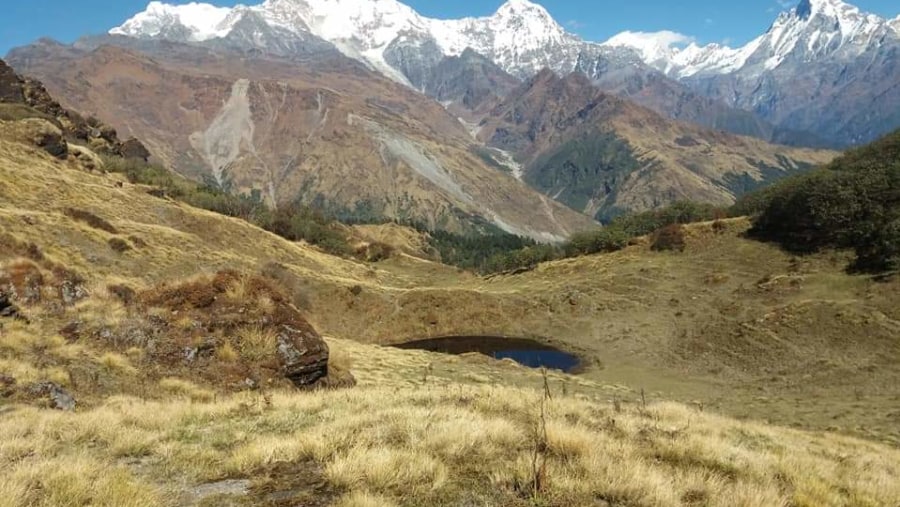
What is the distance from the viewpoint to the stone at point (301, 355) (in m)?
18.2

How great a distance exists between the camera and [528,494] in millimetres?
7605

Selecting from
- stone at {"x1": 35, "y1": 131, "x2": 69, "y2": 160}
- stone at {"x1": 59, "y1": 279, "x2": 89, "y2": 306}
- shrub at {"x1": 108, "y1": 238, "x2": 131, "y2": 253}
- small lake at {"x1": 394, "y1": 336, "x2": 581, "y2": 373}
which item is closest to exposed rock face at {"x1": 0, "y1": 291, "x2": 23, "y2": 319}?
stone at {"x1": 59, "y1": 279, "x2": 89, "y2": 306}

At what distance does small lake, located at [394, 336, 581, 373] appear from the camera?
60656 millimetres

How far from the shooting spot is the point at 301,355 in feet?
61.3

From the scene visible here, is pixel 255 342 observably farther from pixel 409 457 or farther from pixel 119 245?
pixel 119 245

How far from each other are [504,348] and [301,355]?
167ft

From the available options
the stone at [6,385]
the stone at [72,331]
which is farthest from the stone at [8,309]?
the stone at [6,385]

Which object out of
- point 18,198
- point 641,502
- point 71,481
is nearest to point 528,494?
point 641,502

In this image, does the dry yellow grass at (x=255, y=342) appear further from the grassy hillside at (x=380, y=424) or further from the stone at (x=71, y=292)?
the stone at (x=71, y=292)

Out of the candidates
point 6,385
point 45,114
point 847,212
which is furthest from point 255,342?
point 45,114

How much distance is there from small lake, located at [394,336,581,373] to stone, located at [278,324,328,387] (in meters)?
41.4

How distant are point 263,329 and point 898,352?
48.8m

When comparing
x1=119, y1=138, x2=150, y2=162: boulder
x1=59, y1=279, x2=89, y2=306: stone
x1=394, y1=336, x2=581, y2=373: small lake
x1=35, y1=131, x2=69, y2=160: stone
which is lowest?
x1=394, y1=336, x2=581, y2=373: small lake

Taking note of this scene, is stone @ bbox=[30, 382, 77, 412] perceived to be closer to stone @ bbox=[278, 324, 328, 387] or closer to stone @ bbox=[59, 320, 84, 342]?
stone @ bbox=[59, 320, 84, 342]
